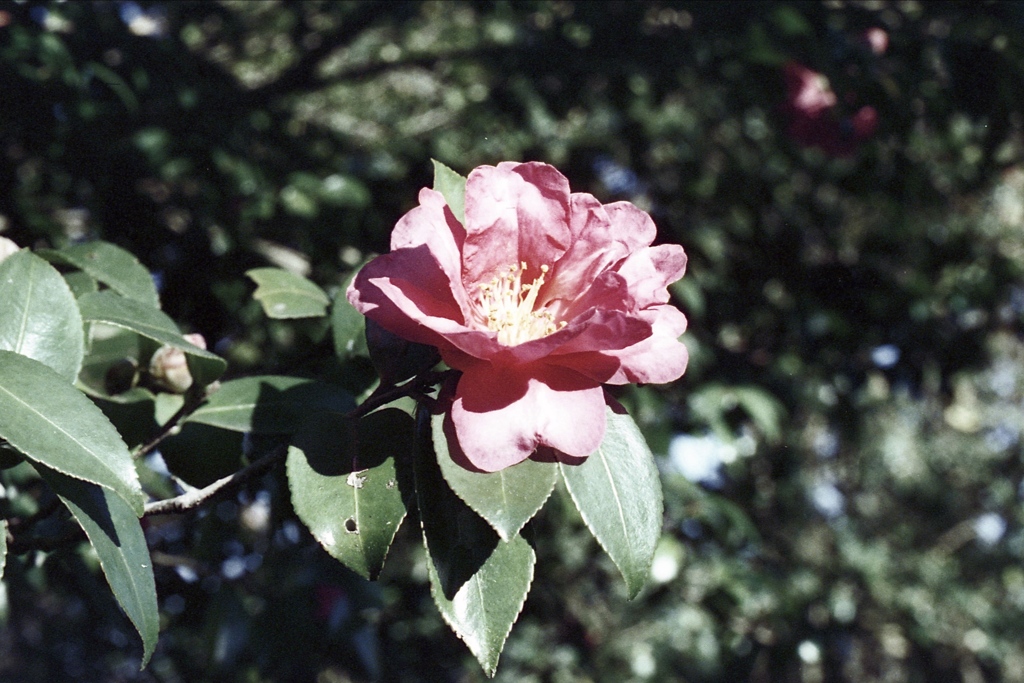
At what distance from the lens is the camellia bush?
1.87 ft

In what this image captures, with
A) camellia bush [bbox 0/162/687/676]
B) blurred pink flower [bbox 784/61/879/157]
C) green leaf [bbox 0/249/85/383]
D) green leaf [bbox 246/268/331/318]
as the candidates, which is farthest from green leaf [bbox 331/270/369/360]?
blurred pink flower [bbox 784/61/879/157]

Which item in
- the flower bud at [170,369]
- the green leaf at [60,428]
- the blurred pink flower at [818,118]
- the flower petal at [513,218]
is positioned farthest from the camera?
the blurred pink flower at [818,118]

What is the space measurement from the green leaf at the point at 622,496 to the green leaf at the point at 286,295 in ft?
1.23

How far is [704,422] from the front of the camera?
1.90 m

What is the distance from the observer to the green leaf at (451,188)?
735 millimetres

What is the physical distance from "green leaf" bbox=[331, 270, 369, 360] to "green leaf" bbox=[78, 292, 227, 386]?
0.39ft

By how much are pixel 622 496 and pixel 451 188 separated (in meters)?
0.32

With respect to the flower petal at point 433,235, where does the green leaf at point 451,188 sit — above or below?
below

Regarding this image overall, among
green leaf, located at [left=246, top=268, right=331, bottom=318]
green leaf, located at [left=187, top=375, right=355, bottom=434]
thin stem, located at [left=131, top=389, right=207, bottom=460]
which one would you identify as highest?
green leaf, located at [left=246, top=268, right=331, bottom=318]

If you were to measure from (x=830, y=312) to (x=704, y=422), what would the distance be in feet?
1.59

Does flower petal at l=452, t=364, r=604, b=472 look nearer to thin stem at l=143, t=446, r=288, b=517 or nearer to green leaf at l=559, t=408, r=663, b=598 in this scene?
green leaf at l=559, t=408, r=663, b=598

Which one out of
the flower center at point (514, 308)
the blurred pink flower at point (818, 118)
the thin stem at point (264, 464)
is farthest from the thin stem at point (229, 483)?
the blurred pink flower at point (818, 118)

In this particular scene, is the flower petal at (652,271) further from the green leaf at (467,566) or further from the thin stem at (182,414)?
the thin stem at (182,414)

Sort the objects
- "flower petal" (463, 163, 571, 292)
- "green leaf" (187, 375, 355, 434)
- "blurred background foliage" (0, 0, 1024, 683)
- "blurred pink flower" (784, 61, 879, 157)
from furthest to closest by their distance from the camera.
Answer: "blurred pink flower" (784, 61, 879, 157) < "blurred background foliage" (0, 0, 1024, 683) < "green leaf" (187, 375, 355, 434) < "flower petal" (463, 163, 571, 292)
